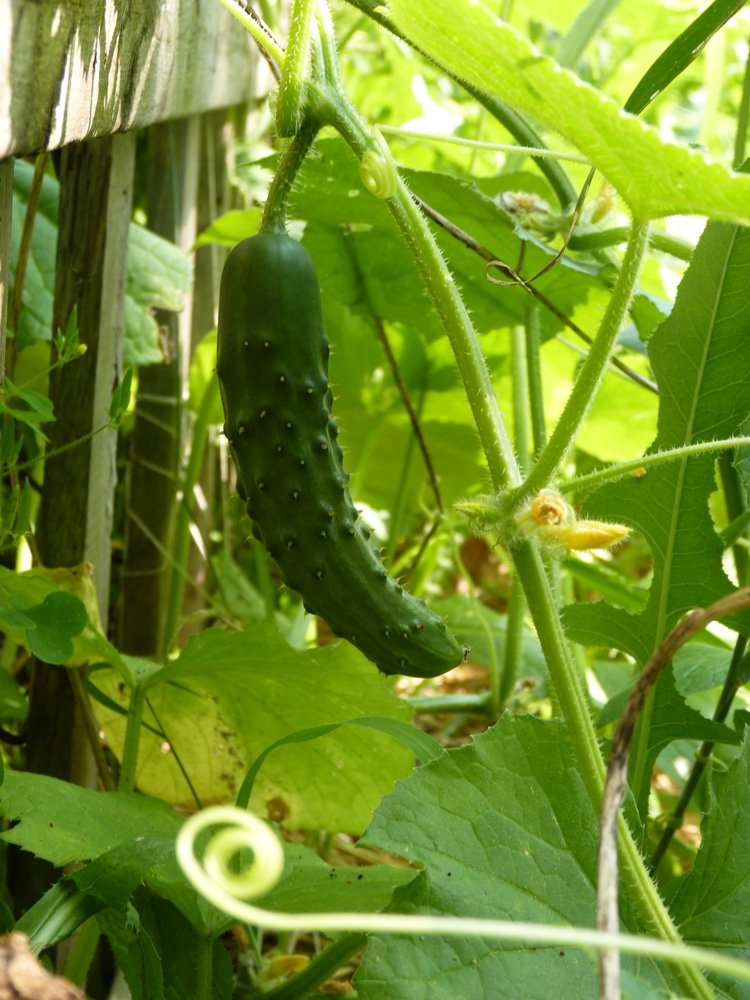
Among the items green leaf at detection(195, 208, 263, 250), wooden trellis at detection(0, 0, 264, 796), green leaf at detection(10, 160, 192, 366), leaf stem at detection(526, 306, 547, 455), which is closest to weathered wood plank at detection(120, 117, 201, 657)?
wooden trellis at detection(0, 0, 264, 796)

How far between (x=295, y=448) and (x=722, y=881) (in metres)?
0.57

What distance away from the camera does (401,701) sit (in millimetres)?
1095

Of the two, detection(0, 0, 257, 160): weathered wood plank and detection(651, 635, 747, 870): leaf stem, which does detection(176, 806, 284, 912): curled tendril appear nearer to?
detection(0, 0, 257, 160): weathered wood plank

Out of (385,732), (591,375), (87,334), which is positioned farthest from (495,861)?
(87,334)

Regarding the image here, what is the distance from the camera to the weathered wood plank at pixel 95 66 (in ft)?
2.08

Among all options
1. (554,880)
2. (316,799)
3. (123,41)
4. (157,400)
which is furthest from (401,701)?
(157,400)

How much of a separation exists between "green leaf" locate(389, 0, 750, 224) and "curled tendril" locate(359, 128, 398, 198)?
86 millimetres

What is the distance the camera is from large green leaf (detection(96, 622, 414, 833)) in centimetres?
108

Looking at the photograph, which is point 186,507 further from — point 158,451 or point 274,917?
point 274,917

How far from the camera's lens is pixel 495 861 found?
0.81 metres

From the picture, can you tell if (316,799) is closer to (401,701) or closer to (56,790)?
(401,701)

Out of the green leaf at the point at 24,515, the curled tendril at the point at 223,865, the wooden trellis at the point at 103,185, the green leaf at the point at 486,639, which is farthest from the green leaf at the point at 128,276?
the curled tendril at the point at 223,865

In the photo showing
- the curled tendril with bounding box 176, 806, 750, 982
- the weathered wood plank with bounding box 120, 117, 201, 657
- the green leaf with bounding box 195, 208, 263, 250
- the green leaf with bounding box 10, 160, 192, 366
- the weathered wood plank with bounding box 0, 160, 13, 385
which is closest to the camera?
the curled tendril with bounding box 176, 806, 750, 982

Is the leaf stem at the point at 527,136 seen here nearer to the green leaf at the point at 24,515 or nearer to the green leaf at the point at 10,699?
the green leaf at the point at 24,515
